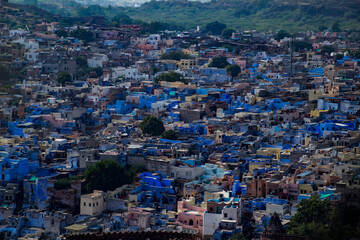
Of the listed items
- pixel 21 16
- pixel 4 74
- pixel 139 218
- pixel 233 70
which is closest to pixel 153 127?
pixel 139 218

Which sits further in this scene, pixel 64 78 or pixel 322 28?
pixel 322 28

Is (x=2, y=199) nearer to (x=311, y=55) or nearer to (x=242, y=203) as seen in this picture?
(x=242, y=203)

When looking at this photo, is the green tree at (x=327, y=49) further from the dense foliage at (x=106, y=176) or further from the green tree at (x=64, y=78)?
the dense foliage at (x=106, y=176)

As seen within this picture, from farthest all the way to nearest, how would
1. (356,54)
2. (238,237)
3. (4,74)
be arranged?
(356,54) → (4,74) → (238,237)

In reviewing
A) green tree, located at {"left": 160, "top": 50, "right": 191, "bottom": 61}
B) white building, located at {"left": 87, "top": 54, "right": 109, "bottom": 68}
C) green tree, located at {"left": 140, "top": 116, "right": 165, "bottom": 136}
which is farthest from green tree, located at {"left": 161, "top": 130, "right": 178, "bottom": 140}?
green tree, located at {"left": 160, "top": 50, "right": 191, "bottom": 61}

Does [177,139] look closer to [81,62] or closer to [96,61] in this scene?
[81,62]

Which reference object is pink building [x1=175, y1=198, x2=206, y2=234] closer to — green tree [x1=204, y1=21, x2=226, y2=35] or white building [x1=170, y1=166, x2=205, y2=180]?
white building [x1=170, y1=166, x2=205, y2=180]

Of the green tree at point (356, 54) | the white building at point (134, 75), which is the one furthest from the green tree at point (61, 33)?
the green tree at point (356, 54)
